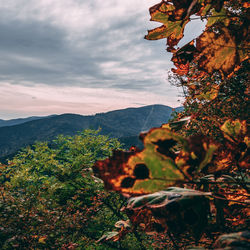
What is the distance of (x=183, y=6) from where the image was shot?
30.5 inches

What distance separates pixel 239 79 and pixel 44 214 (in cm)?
834

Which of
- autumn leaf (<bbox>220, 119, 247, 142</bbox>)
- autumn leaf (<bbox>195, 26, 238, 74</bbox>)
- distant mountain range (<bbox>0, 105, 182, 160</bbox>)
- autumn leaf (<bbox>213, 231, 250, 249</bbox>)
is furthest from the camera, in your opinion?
distant mountain range (<bbox>0, 105, 182, 160</bbox>)

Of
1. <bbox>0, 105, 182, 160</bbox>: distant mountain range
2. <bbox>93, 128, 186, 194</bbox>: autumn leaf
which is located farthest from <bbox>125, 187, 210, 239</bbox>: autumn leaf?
<bbox>0, 105, 182, 160</bbox>: distant mountain range

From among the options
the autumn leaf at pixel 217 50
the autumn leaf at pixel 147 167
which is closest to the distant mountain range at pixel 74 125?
the autumn leaf at pixel 217 50

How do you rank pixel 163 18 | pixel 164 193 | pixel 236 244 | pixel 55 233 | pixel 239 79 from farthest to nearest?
pixel 239 79 < pixel 55 233 < pixel 163 18 < pixel 164 193 < pixel 236 244

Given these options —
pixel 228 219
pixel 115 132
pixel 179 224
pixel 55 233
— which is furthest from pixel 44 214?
pixel 115 132

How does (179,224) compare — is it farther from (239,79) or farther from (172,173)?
(239,79)

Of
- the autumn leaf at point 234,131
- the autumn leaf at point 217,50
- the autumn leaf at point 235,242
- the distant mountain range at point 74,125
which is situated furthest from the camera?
the distant mountain range at point 74,125

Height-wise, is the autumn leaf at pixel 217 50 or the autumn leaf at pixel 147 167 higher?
the autumn leaf at pixel 217 50

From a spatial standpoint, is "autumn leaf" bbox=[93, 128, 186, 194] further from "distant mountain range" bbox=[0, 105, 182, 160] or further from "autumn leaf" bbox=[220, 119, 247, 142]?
"distant mountain range" bbox=[0, 105, 182, 160]

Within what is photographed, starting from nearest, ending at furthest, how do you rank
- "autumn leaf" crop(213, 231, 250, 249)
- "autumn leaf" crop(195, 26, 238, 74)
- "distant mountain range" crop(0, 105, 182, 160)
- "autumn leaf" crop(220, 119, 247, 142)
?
"autumn leaf" crop(213, 231, 250, 249) < "autumn leaf" crop(195, 26, 238, 74) < "autumn leaf" crop(220, 119, 247, 142) < "distant mountain range" crop(0, 105, 182, 160)

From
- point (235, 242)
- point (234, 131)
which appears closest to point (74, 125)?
point (234, 131)

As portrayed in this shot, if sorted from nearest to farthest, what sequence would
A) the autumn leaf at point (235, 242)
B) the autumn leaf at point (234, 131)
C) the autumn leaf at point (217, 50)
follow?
the autumn leaf at point (235, 242)
the autumn leaf at point (217, 50)
the autumn leaf at point (234, 131)

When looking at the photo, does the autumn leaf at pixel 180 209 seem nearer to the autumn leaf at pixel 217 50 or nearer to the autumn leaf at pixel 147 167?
the autumn leaf at pixel 147 167
